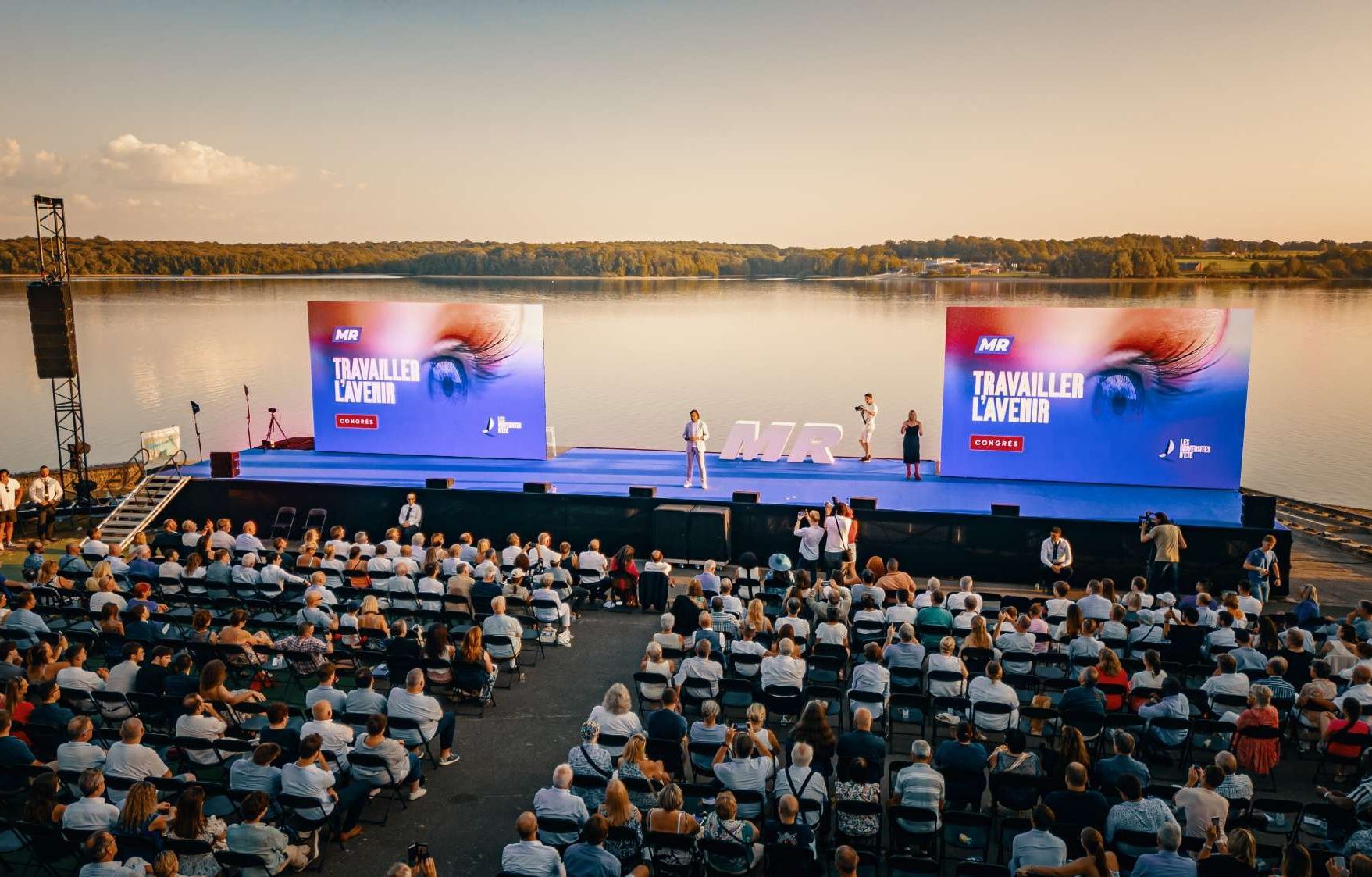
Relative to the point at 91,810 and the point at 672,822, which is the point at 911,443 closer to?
the point at 672,822

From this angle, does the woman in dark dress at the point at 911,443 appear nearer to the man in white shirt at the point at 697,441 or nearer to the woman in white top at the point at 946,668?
the man in white shirt at the point at 697,441

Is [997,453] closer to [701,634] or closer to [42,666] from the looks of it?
[701,634]

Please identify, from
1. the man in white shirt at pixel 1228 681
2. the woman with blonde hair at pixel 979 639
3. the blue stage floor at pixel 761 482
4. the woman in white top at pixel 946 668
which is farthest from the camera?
the blue stage floor at pixel 761 482

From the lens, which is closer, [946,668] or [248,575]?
[946,668]

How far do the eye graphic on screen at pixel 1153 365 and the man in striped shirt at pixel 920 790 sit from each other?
12918 millimetres

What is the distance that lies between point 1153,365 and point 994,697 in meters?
11.5

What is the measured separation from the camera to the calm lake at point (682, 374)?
32.8m

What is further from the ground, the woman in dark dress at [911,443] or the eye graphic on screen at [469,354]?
the eye graphic on screen at [469,354]

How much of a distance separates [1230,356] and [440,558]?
46.5ft

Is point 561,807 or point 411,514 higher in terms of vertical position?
point 561,807

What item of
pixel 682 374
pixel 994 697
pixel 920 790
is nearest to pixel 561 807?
pixel 920 790

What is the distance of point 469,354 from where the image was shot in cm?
2106

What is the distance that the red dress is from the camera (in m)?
8.72

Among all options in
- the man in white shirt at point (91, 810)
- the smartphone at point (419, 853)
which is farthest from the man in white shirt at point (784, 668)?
the man in white shirt at point (91, 810)
